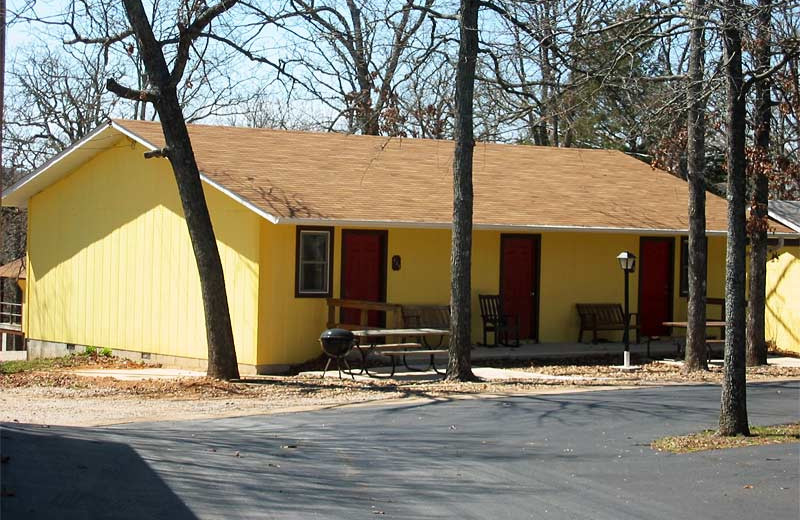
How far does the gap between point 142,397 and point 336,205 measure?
18.3 feet

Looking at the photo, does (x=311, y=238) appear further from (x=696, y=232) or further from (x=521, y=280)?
(x=696, y=232)

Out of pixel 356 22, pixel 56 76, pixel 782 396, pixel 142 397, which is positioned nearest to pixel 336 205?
pixel 142 397

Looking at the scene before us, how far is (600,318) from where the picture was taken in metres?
22.8

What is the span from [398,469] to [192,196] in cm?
836

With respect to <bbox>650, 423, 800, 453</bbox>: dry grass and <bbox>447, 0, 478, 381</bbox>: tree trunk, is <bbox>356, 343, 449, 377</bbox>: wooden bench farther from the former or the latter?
<bbox>650, 423, 800, 453</bbox>: dry grass

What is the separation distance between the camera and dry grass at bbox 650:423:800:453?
35.8ft

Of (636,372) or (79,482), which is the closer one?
(79,482)

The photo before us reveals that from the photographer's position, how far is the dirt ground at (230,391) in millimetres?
13758

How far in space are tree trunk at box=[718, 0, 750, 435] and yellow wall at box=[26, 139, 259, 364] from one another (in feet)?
30.8

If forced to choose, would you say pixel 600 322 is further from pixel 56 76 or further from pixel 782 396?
Answer: pixel 56 76

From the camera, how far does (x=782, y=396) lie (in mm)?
15516

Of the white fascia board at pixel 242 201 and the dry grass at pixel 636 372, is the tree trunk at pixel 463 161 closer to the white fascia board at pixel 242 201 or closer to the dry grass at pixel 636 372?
the dry grass at pixel 636 372

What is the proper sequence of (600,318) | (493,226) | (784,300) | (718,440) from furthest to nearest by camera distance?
1. (784,300)
2. (600,318)
3. (493,226)
4. (718,440)

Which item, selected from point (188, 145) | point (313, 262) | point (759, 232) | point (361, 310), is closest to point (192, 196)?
point (188, 145)
